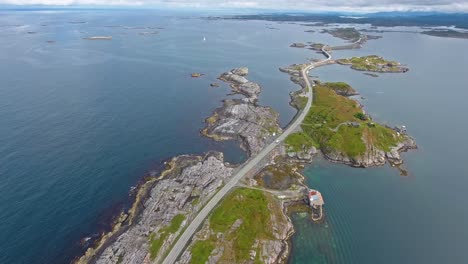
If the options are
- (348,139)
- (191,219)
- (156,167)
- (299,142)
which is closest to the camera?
(191,219)

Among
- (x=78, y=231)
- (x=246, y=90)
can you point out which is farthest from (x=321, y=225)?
(x=246, y=90)

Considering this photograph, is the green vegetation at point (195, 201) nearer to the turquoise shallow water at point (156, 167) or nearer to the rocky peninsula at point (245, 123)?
the turquoise shallow water at point (156, 167)

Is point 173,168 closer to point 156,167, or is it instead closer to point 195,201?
point 156,167

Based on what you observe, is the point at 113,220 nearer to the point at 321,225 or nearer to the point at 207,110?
the point at 321,225

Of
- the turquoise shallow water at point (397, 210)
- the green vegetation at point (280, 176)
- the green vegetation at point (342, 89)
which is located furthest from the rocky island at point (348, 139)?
the green vegetation at point (342, 89)

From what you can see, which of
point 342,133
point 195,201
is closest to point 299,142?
point 342,133
